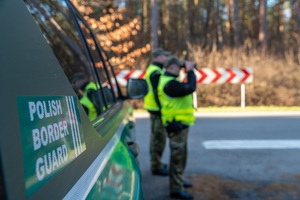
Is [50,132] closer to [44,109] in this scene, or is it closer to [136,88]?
[44,109]

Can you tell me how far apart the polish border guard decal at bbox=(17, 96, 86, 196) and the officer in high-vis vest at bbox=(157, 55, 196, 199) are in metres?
3.08

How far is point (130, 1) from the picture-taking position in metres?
30.5

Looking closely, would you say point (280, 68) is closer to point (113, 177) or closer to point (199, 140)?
point (199, 140)

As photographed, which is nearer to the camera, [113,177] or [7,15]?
[7,15]

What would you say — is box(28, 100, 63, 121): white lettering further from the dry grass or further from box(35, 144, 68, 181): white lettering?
the dry grass

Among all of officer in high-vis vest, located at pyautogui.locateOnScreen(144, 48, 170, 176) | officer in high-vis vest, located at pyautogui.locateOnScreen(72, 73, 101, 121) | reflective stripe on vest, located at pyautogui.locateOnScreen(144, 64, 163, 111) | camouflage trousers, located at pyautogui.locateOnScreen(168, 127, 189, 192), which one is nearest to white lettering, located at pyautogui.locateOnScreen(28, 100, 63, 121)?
officer in high-vis vest, located at pyautogui.locateOnScreen(72, 73, 101, 121)

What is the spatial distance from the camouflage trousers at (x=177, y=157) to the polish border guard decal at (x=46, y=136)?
320cm

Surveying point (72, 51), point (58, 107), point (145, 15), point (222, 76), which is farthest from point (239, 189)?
point (145, 15)

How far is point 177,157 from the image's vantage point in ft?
15.0

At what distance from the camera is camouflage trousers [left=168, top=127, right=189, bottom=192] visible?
4520 millimetres

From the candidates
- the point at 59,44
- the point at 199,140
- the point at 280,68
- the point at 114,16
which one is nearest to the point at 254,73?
the point at 280,68

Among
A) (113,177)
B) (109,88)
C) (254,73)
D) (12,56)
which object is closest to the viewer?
(12,56)

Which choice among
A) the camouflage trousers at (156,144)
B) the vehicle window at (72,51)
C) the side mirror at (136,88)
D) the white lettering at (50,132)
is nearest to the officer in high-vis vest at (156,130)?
the camouflage trousers at (156,144)

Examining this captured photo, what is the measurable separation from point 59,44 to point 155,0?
60.9 ft
